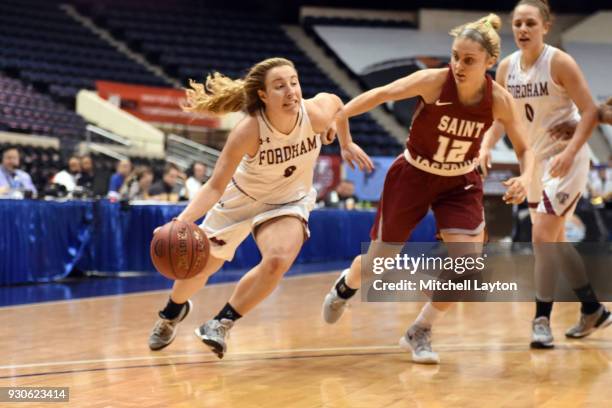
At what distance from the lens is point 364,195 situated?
1667 centimetres

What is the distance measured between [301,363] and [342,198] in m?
9.70

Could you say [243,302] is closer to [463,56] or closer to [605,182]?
[463,56]

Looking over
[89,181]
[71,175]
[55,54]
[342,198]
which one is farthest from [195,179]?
[55,54]

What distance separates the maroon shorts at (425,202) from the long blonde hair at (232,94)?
2.78 feet

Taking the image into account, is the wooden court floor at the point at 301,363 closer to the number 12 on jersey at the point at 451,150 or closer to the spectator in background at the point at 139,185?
the number 12 on jersey at the point at 451,150

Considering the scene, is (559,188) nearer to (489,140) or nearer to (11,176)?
(489,140)

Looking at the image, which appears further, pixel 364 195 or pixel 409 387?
pixel 364 195

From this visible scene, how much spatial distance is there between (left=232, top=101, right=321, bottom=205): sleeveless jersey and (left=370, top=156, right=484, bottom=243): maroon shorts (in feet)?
1.56

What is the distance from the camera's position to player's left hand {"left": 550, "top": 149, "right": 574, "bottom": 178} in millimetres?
4586

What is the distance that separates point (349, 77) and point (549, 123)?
20.6m

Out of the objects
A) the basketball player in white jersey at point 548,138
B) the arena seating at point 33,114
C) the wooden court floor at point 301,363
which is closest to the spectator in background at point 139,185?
the wooden court floor at point 301,363

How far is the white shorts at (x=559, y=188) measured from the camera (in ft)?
16.1

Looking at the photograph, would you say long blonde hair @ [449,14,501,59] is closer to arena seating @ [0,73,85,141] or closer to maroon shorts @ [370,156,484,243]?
maroon shorts @ [370,156,484,243]

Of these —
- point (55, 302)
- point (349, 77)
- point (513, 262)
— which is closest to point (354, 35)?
point (349, 77)
